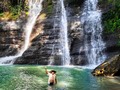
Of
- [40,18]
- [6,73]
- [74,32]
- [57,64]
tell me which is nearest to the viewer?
[6,73]

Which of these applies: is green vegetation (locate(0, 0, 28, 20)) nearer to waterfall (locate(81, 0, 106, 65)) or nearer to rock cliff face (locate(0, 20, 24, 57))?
rock cliff face (locate(0, 20, 24, 57))

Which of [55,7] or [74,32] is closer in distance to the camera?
[74,32]

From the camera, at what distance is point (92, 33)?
3562 cm

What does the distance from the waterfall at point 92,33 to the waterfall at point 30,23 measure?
6869 mm

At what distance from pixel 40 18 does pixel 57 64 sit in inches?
297

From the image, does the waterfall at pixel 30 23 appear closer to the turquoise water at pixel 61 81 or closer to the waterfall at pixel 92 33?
the waterfall at pixel 92 33

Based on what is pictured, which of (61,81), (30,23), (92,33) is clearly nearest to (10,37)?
(30,23)

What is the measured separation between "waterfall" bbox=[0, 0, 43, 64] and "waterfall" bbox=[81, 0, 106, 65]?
687cm

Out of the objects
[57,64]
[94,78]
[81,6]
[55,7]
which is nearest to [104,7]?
[81,6]

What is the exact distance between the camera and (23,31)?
38.8 meters

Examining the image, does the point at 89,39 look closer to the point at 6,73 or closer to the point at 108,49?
the point at 108,49

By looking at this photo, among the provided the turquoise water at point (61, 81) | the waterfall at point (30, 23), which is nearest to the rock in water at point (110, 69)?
the turquoise water at point (61, 81)

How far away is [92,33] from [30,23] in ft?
28.8

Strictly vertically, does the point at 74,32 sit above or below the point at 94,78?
above
